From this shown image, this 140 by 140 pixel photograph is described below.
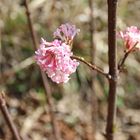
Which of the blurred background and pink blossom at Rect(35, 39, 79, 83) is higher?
the blurred background

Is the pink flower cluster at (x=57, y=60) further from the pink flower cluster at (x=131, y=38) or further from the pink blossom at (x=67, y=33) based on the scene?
the pink flower cluster at (x=131, y=38)

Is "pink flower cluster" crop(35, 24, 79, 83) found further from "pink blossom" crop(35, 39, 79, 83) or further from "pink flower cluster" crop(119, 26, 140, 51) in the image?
"pink flower cluster" crop(119, 26, 140, 51)

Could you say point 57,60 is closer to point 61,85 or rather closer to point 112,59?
point 112,59

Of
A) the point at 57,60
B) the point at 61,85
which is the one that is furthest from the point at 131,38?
the point at 61,85

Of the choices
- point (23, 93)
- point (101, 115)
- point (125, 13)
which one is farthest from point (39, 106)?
point (125, 13)

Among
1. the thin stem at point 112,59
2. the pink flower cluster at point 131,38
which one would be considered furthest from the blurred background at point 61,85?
the pink flower cluster at point 131,38

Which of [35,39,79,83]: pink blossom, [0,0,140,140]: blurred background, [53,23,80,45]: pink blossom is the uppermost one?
[0,0,140,140]: blurred background

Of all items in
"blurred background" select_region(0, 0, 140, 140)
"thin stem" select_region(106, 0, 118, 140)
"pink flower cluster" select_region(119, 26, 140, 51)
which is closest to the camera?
"thin stem" select_region(106, 0, 118, 140)

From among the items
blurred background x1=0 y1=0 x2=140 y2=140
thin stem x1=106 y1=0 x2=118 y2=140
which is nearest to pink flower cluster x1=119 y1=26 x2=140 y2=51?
thin stem x1=106 y1=0 x2=118 y2=140
